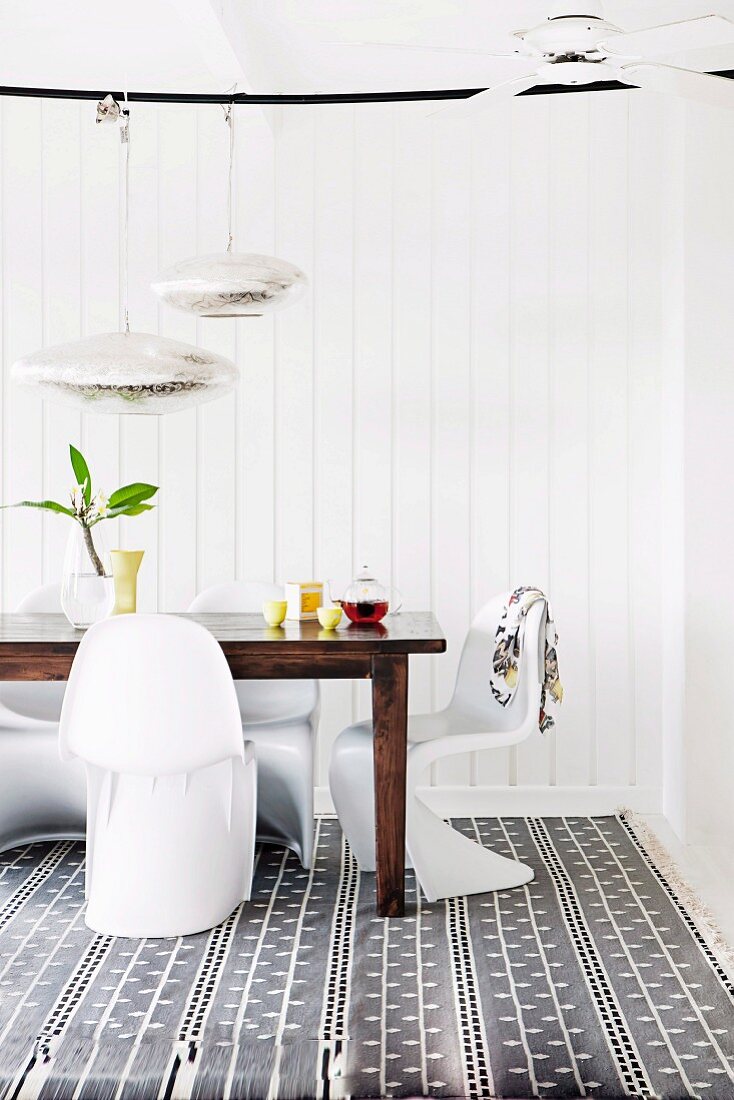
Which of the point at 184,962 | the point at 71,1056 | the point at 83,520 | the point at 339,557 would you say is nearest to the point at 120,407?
the point at 83,520

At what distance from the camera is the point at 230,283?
116 inches

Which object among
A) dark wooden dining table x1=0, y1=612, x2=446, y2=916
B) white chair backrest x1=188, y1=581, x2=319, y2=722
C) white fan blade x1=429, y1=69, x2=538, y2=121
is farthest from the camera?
white chair backrest x1=188, y1=581, x2=319, y2=722

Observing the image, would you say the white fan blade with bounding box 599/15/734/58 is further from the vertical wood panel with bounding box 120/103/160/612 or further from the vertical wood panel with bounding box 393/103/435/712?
the vertical wood panel with bounding box 120/103/160/612

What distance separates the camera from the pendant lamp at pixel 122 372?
9.82 feet

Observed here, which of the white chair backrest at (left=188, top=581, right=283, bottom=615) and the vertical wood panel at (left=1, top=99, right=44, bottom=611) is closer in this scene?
the white chair backrest at (left=188, top=581, right=283, bottom=615)

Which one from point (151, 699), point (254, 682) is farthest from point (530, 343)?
point (151, 699)

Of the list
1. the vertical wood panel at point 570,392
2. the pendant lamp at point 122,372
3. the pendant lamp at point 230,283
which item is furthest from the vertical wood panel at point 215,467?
the vertical wood panel at point 570,392

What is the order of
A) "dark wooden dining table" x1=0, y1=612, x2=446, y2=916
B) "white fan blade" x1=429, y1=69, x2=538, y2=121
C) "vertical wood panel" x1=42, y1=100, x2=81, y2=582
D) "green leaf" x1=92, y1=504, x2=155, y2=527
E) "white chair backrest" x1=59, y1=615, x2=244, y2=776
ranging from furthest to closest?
"vertical wood panel" x1=42, y1=100, x2=81, y2=582, "green leaf" x1=92, y1=504, x2=155, y2=527, "dark wooden dining table" x1=0, y1=612, x2=446, y2=916, "white chair backrest" x1=59, y1=615, x2=244, y2=776, "white fan blade" x1=429, y1=69, x2=538, y2=121

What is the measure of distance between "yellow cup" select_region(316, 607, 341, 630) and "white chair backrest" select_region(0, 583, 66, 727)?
101 centimetres

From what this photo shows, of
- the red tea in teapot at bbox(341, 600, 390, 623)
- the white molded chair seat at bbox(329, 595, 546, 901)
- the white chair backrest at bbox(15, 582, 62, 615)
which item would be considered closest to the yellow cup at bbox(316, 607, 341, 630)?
the red tea in teapot at bbox(341, 600, 390, 623)

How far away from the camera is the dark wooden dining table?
2.93 meters

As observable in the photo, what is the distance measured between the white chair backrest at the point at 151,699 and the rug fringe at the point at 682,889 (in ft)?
4.37

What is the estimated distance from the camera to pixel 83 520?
3.28m

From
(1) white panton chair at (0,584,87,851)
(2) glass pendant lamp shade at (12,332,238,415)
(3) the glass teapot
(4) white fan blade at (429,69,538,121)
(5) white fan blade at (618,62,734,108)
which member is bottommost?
(1) white panton chair at (0,584,87,851)
